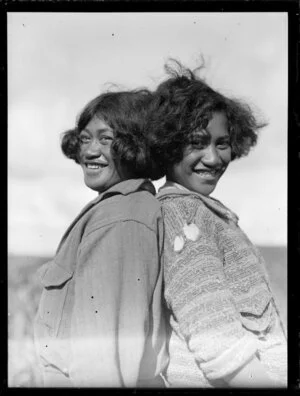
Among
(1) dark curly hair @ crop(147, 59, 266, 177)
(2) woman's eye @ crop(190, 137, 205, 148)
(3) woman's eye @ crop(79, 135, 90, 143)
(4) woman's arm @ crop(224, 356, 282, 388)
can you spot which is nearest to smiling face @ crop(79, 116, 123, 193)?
(3) woman's eye @ crop(79, 135, 90, 143)

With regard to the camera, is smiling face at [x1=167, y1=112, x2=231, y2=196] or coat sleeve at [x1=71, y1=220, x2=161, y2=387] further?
smiling face at [x1=167, y1=112, x2=231, y2=196]

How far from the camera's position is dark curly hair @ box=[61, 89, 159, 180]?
2486 mm

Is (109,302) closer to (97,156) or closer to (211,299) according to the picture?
(211,299)

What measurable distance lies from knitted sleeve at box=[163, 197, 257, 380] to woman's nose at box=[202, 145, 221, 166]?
10.3 inches

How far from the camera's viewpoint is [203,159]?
253 centimetres

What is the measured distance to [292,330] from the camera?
2516mm

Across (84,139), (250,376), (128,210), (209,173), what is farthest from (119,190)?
(250,376)

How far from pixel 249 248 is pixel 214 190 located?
227mm

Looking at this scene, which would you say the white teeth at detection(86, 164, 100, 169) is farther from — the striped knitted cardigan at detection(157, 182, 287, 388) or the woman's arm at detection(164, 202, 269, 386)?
the woman's arm at detection(164, 202, 269, 386)

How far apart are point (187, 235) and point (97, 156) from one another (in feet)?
1.31
